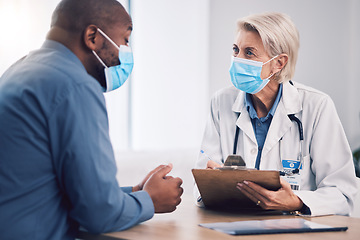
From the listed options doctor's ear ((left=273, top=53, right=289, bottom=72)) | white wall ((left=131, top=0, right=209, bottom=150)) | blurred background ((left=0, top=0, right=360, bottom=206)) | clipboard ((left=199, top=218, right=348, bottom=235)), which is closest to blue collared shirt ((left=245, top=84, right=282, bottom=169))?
doctor's ear ((left=273, top=53, right=289, bottom=72))

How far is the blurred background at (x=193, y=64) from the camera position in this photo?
370 centimetres

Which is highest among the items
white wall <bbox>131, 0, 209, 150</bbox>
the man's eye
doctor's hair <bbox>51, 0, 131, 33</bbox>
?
doctor's hair <bbox>51, 0, 131, 33</bbox>

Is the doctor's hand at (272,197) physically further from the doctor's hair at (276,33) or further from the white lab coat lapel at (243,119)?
the doctor's hair at (276,33)

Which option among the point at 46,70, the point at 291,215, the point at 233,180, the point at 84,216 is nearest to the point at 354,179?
the point at 291,215

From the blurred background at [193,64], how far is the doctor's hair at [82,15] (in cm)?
201

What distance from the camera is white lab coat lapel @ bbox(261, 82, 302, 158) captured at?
198 cm

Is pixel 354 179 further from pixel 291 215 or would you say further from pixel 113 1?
pixel 113 1

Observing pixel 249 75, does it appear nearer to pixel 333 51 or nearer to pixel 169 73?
pixel 169 73

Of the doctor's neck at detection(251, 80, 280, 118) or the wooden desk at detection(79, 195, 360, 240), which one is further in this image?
the doctor's neck at detection(251, 80, 280, 118)

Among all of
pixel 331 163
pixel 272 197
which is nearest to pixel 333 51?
pixel 331 163

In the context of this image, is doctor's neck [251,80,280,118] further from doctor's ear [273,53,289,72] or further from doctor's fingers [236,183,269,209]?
doctor's fingers [236,183,269,209]

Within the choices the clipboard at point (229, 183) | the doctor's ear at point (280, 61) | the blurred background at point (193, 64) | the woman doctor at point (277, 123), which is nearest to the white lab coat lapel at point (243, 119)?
the woman doctor at point (277, 123)

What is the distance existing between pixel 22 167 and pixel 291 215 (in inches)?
37.3

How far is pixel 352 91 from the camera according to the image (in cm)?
388
